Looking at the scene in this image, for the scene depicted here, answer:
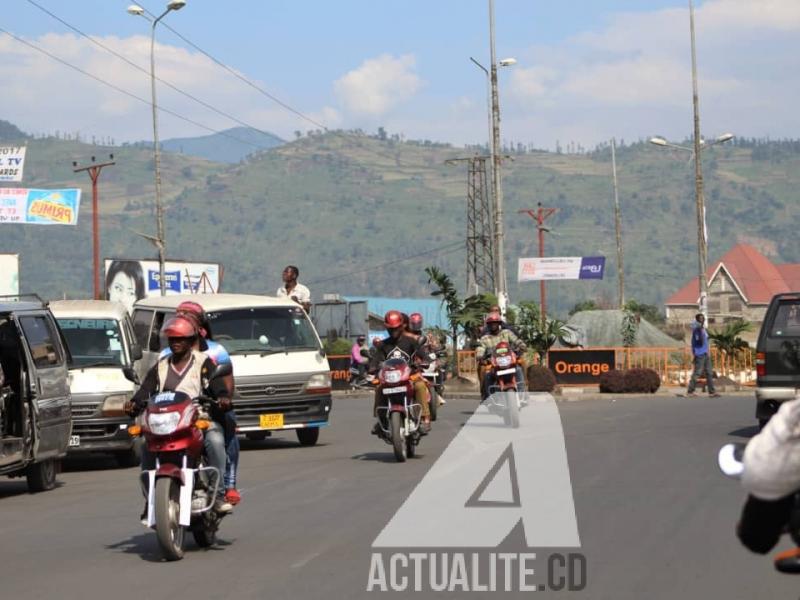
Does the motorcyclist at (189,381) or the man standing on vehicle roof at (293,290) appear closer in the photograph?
the motorcyclist at (189,381)

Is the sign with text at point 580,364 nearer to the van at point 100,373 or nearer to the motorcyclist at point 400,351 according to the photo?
the van at point 100,373

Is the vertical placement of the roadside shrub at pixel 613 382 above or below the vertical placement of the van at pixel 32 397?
below

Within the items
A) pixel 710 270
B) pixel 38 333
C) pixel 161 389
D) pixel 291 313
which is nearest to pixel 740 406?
pixel 291 313

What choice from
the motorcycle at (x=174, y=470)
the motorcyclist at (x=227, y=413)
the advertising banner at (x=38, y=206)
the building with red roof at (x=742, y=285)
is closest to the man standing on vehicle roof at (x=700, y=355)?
the motorcyclist at (x=227, y=413)

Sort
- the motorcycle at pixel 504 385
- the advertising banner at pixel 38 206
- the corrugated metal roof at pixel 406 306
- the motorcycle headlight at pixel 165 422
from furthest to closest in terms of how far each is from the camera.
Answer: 1. the corrugated metal roof at pixel 406 306
2. the advertising banner at pixel 38 206
3. the motorcycle at pixel 504 385
4. the motorcycle headlight at pixel 165 422

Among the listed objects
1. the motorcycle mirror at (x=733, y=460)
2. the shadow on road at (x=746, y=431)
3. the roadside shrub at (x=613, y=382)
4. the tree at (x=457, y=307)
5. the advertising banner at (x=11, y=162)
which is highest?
the advertising banner at (x=11, y=162)

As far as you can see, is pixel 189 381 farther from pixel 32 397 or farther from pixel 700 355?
pixel 700 355

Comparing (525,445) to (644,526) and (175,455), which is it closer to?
(644,526)

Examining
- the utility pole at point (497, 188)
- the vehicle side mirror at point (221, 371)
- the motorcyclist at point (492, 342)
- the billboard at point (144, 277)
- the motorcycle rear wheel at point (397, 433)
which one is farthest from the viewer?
the billboard at point (144, 277)

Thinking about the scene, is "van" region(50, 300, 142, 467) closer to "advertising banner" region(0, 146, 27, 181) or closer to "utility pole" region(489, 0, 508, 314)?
"utility pole" region(489, 0, 508, 314)

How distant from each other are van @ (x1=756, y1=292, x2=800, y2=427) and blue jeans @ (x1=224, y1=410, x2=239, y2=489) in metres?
9.86

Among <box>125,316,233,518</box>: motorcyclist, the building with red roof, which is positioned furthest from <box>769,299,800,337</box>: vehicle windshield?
the building with red roof

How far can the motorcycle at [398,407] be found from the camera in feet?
53.9

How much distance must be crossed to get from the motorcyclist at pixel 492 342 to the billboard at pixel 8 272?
43029mm
